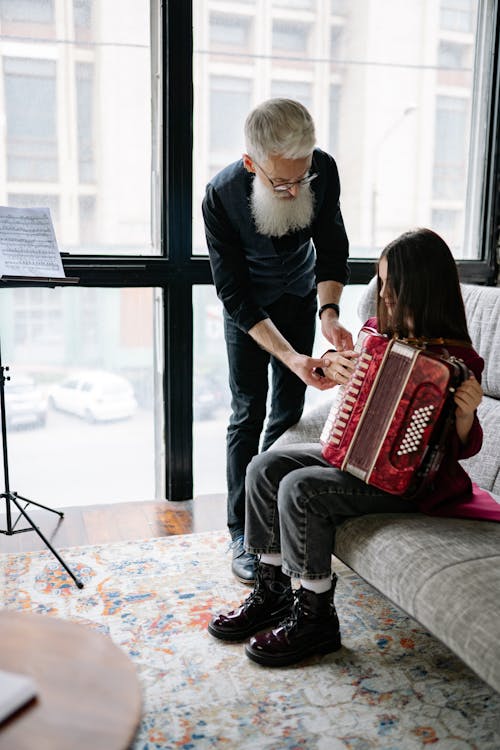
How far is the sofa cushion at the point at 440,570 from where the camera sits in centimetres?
148

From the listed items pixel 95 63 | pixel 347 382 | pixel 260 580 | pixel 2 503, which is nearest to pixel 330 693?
pixel 260 580

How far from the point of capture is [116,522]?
116 inches

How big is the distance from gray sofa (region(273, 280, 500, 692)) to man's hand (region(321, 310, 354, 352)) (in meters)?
0.60

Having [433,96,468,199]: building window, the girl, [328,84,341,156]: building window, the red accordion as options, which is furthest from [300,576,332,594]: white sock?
[433,96,468,199]: building window

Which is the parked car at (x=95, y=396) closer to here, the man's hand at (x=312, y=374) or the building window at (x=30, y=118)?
the building window at (x=30, y=118)

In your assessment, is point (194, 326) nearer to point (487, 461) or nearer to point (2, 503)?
point (2, 503)

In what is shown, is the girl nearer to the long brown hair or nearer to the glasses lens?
the long brown hair

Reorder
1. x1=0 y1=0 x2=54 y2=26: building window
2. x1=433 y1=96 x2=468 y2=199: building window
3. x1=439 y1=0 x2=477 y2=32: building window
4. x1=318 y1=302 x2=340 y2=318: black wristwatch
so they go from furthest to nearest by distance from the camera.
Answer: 1. x1=433 y1=96 x2=468 y2=199: building window
2. x1=439 y1=0 x2=477 y2=32: building window
3. x1=0 y1=0 x2=54 y2=26: building window
4. x1=318 y1=302 x2=340 y2=318: black wristwatch

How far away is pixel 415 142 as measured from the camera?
11.1ft

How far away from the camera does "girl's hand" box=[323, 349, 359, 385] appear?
204cm

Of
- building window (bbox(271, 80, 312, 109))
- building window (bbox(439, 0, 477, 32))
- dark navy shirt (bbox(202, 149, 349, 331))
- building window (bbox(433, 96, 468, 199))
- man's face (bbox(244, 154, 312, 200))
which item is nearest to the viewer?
man's face (bbox(244, 154, 312, 200))

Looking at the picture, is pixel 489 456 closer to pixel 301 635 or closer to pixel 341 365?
pixel 341 365

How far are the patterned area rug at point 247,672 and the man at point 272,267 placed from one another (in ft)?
1.03

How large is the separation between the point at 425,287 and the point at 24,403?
181 centimetres
